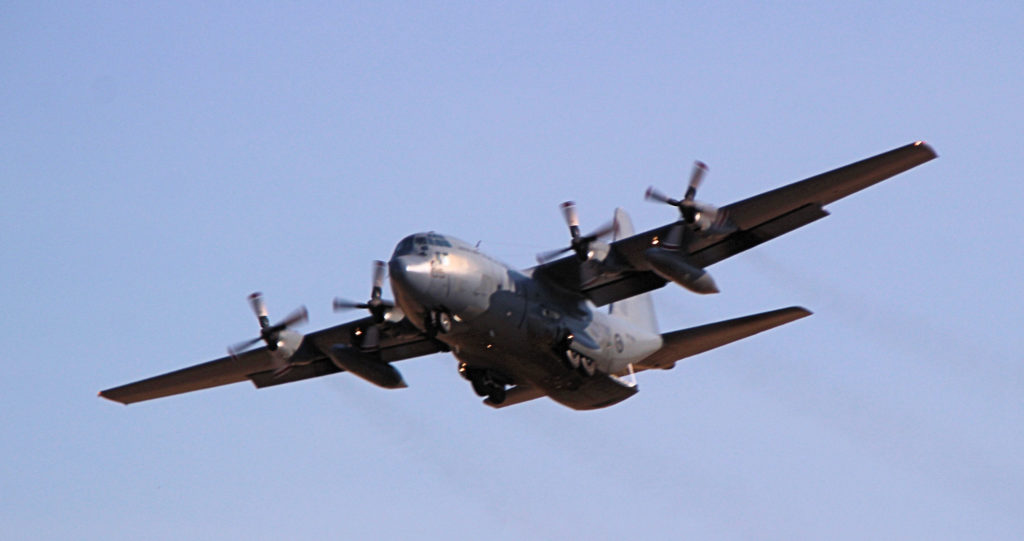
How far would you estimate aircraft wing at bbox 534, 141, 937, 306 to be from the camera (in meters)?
28.0

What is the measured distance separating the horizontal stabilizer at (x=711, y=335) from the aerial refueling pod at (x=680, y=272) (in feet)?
8.28

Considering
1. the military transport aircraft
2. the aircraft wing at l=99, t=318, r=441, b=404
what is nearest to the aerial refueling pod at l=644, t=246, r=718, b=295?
the military transport aircraft

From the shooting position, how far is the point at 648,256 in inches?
1155

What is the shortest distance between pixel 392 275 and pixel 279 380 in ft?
28.9

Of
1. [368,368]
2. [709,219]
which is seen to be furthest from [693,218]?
[368,368]

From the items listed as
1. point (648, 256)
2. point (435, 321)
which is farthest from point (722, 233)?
point (435, 321)

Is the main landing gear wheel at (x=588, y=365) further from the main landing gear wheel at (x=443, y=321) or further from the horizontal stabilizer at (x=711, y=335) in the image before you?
the main landing gear wheel at (x=443, y=321)

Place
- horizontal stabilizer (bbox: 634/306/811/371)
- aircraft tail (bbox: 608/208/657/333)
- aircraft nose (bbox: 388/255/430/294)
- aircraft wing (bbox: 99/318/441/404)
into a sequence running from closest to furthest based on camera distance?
aircraft nose (bbox: 388/255/430/294) → horizontal stabilizer (bbox: 634/306/811/371) → aircraft wing (bbox: 99/318/441/404) → aircraft tail (bbox: 608/208/657/333)

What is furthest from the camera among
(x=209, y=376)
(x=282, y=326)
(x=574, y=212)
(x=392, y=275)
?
(x=209, y=376)

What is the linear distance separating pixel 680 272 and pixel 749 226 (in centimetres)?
218

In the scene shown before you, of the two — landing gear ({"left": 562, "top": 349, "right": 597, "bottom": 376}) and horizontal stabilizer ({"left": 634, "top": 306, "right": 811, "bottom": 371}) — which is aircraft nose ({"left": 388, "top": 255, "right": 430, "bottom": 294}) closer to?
landing gear ({"left": 562, "top": 349, "right": 597, "bottom": 376})

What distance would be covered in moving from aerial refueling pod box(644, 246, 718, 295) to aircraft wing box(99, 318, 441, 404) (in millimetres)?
6758

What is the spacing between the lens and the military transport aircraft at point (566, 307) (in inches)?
1141

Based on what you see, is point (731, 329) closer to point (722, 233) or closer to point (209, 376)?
point (722, 233)
